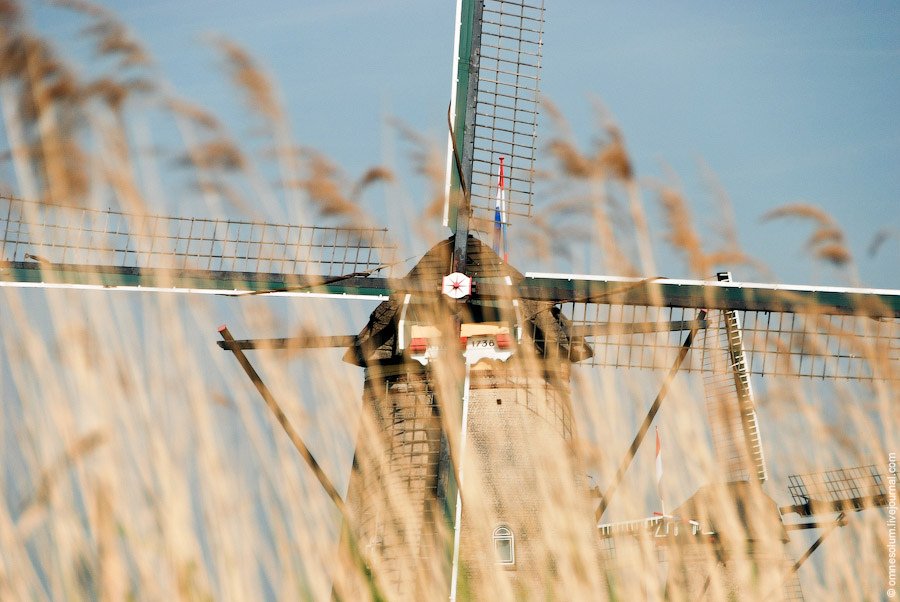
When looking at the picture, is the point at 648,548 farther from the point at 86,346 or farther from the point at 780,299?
the point at 780,299

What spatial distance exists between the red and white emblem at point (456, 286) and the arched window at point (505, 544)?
6.90 feet

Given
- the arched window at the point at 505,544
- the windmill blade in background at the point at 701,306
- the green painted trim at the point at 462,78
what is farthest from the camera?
the arched window at the point at 505,544

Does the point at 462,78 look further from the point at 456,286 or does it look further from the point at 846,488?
the point at 846,488

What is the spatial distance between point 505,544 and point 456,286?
2.30 m

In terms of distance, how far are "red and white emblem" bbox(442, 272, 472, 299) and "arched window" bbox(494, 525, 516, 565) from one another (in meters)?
2.10

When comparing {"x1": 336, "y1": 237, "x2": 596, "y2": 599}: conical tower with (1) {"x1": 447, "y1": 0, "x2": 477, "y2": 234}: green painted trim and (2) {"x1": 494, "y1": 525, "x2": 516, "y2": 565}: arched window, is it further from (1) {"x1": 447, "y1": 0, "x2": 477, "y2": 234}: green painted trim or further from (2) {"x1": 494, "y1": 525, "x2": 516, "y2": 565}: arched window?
(1) {"x1": 447, "y1": 0, "x2": 477, "y2": 234}: green painted trim

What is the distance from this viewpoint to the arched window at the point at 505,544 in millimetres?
9500

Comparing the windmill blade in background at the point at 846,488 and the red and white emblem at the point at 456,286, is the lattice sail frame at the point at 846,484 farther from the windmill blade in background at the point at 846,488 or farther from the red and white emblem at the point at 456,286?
the red and white emblem at the point at 456,286

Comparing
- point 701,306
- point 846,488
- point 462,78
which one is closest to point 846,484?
point 846,488

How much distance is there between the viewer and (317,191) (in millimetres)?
4734

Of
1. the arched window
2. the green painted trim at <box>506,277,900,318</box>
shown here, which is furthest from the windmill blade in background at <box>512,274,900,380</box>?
the arched window

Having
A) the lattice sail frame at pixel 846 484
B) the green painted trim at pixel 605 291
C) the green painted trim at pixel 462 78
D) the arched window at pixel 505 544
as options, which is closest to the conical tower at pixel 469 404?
the arched window at pixel 505 544

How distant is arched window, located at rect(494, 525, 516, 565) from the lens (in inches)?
374

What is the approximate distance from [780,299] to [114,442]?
22.2 ft
